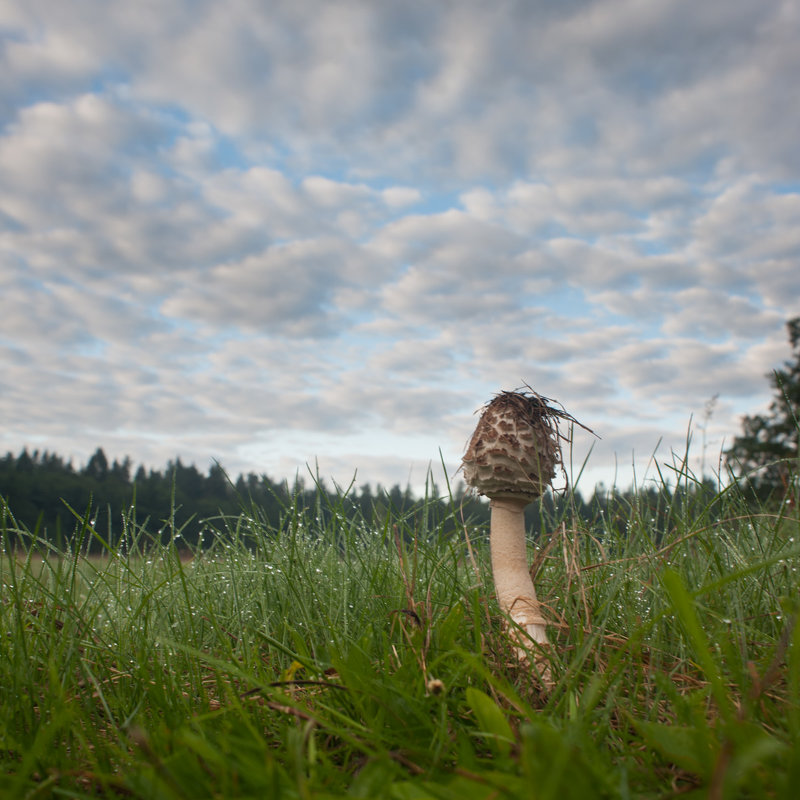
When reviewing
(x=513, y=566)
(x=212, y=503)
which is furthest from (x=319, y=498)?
(x=212, y=503)

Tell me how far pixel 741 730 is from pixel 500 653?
4.54ft

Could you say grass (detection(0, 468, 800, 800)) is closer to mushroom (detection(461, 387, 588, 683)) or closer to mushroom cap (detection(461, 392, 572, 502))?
mushroom (detection(461, 387, 588, 683))

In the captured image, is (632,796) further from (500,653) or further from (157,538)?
(157,538)

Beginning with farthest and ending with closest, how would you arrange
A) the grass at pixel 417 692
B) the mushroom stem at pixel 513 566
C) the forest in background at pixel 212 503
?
the forest in background at pixel 212 503
the mushroom stem at pixel 513 566
the grass at pixel 417 692

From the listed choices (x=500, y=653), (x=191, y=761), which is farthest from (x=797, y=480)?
(x=191, y=761)

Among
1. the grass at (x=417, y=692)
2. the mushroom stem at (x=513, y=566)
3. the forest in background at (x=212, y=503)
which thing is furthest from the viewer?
the forest in background at (x=212, y=503)

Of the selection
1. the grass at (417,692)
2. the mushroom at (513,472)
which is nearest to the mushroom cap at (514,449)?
the mushroom at (513,472)

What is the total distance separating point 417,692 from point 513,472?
51.0 inches

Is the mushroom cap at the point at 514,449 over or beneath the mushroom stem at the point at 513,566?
over

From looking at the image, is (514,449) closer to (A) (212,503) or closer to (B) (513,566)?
(B) (513,566)

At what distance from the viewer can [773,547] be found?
3330 millimetres

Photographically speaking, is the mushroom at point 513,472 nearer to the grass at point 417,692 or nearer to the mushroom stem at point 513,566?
the mushroom stem at point 513,566

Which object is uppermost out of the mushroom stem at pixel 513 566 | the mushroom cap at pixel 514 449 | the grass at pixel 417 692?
the mushroom cap at pixel 514 449

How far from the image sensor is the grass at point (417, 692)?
155 cm
